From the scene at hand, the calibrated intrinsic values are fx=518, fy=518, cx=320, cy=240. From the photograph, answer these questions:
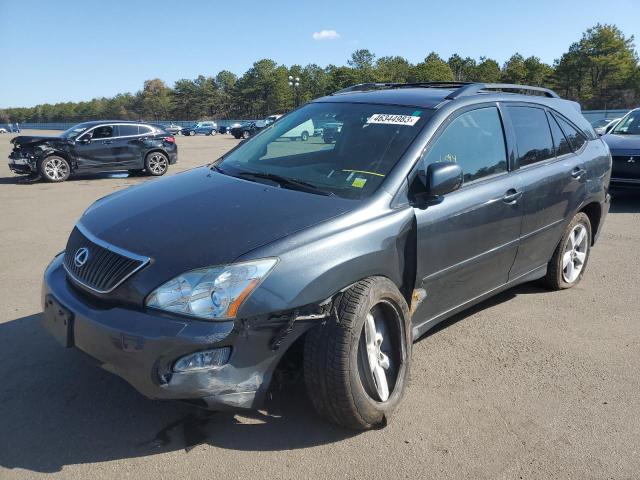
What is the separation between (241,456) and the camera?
2564 mm

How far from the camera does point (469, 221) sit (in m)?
3.41

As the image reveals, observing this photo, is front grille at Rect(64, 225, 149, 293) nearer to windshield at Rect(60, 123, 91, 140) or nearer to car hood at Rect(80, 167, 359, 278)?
car hood at Rect(80, 167, 359, 278)

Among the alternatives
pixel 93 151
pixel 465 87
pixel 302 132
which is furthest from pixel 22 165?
pixel 465 87

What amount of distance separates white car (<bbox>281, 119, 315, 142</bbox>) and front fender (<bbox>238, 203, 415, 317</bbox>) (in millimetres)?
1256

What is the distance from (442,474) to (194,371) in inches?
50.3

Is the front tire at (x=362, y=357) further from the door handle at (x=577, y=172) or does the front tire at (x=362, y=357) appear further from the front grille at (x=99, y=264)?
the door handle at (x=577, y=172)

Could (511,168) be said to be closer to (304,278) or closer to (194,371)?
(304,278)

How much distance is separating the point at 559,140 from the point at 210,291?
364cm

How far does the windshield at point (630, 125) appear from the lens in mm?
10102

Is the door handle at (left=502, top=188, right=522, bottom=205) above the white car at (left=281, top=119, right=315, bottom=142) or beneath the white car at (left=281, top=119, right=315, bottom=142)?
beneath

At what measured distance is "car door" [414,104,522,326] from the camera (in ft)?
10.5

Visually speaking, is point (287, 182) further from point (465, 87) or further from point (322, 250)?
point (465, 87)

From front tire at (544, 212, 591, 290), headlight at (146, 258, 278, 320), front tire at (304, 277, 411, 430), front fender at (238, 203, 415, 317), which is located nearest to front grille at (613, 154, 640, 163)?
front tire at (544, 212, 591, 290)

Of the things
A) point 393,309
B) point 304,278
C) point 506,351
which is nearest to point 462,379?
point 506,351
